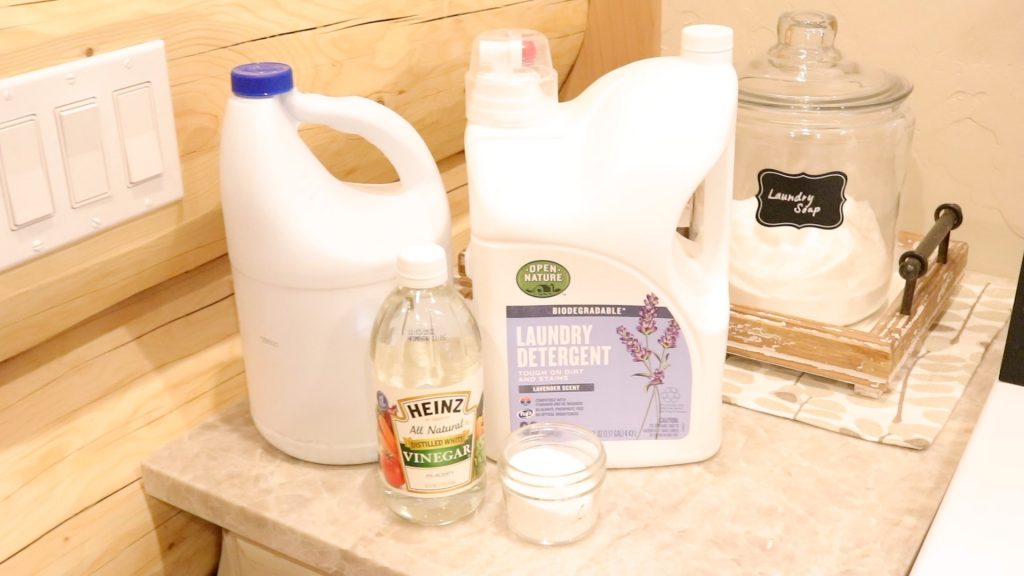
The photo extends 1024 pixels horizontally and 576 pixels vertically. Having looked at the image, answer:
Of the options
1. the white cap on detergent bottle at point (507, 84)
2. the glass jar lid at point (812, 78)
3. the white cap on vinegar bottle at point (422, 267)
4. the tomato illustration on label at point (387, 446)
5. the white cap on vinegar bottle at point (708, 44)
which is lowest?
the tomato illustration on label at point (387, 446)

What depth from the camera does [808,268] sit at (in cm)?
89

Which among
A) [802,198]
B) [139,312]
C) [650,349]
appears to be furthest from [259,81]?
[802,198]

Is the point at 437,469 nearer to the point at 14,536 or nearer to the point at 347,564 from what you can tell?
the point at 347,564

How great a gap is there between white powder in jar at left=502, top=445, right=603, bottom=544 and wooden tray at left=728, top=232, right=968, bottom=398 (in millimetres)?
255

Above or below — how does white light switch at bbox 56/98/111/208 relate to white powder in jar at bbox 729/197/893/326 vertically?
above

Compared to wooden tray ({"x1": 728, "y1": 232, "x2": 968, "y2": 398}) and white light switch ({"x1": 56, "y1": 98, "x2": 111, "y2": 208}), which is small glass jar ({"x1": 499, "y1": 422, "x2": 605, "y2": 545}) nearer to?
wooden tray ({"x1": 728, "y1": 232, "x2": 968, "y2": 398})

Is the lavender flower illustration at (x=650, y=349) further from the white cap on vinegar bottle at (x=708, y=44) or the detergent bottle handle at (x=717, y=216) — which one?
the white cap on vinegar bottle at (x=708, y=44)

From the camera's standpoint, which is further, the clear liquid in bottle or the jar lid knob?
the jar lid knob

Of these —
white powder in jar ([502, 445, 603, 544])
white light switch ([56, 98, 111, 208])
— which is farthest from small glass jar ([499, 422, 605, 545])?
white light switch ([56, 98, 111, 208])

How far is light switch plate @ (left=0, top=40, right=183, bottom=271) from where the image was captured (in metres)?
0.63

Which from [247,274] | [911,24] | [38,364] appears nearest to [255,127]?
[247,274]

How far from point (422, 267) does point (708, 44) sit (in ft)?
0.82

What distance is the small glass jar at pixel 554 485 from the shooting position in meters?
0.67

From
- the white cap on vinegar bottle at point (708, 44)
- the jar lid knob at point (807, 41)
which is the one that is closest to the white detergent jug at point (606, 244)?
the white cap on vinegar bottle at point (708, 44)
